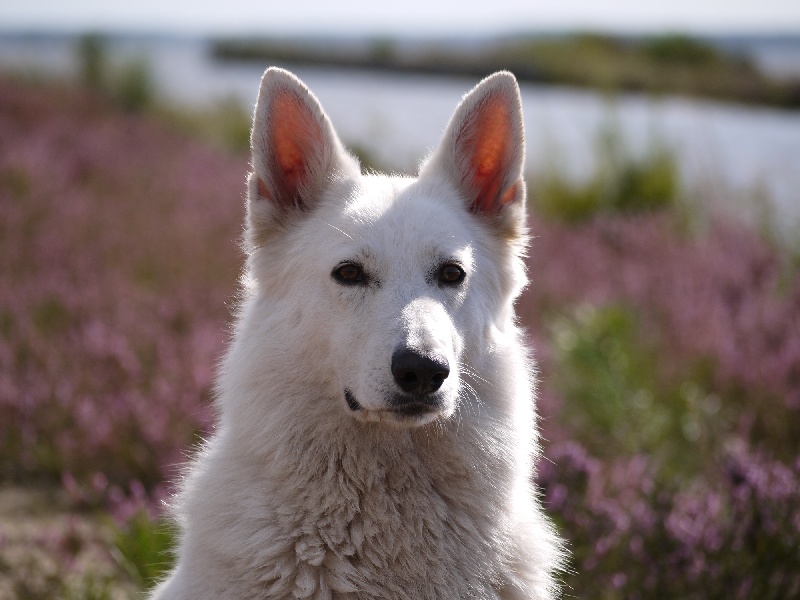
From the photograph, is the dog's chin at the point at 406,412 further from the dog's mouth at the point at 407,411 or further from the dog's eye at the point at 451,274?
the dog's eye at the point at 451,274

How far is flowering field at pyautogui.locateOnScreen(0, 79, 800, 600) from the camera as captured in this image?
11.1ft

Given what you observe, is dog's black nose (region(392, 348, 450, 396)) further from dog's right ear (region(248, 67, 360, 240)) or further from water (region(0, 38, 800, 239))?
water (region(0, 38, 800, 239))

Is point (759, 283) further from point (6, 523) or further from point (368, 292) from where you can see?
point (6, 523)

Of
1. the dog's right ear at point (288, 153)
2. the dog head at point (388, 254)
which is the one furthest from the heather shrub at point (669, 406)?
the dog's right ear at point (288, 153)

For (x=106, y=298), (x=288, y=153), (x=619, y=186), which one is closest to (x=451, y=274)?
(x=288, y=153)

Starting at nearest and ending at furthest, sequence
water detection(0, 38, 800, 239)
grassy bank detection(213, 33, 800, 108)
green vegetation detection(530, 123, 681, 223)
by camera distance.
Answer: water detection(0, 38, 800, 239)
green vegetation detection(530, 123, 681, 223)
grassy bank detection(213, 33, 800, 108)

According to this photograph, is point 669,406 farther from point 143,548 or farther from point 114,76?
point 114,76

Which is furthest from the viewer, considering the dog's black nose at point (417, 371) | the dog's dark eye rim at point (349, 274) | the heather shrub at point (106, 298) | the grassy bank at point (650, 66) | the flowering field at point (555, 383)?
the grassy bank at point (650, 66)

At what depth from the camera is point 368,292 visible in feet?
8.16

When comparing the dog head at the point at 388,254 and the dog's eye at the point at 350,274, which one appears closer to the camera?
the dog head at the point at 388,254

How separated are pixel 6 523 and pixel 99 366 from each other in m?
1.25

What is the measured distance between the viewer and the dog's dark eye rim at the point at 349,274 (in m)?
2.53

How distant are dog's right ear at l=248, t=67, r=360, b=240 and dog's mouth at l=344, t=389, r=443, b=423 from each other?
0.87 m

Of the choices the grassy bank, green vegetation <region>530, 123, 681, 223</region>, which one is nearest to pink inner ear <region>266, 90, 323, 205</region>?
green vegetation <region>530, 123, 681, 223</region>
